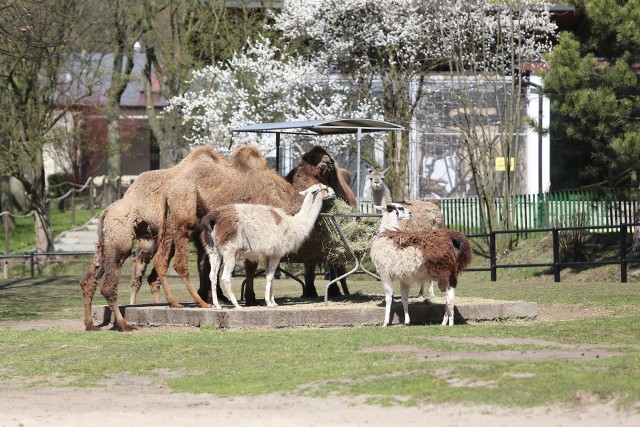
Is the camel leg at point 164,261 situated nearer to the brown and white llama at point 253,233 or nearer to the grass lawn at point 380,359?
the brown and white llama at point 253,233

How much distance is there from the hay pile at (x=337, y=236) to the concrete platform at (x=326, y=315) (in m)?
0.87

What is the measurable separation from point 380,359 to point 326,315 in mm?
3935

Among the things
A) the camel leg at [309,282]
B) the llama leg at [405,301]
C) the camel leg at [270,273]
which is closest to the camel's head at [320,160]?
the camel leg at [309,282]

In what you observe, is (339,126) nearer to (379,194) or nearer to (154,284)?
(379,194)

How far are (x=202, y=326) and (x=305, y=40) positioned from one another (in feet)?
77.6

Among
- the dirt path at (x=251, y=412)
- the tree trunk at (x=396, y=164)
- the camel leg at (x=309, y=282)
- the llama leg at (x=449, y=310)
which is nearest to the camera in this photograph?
the dirt path at (x=251, y=412)

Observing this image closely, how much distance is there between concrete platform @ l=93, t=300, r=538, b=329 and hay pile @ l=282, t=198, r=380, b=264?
2.86 ft

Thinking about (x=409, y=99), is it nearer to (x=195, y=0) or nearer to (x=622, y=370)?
(x=195, y=0)

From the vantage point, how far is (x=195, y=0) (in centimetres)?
3891

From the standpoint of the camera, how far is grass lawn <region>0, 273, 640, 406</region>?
33.2ft

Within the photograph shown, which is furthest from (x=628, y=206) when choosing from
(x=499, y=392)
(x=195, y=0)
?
(x=499, y=392)

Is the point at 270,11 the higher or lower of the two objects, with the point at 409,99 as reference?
higher

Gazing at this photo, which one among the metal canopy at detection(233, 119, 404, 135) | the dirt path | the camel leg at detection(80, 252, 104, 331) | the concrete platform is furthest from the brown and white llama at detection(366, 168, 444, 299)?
the dirt path

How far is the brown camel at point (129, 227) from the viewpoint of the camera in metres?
16.3
